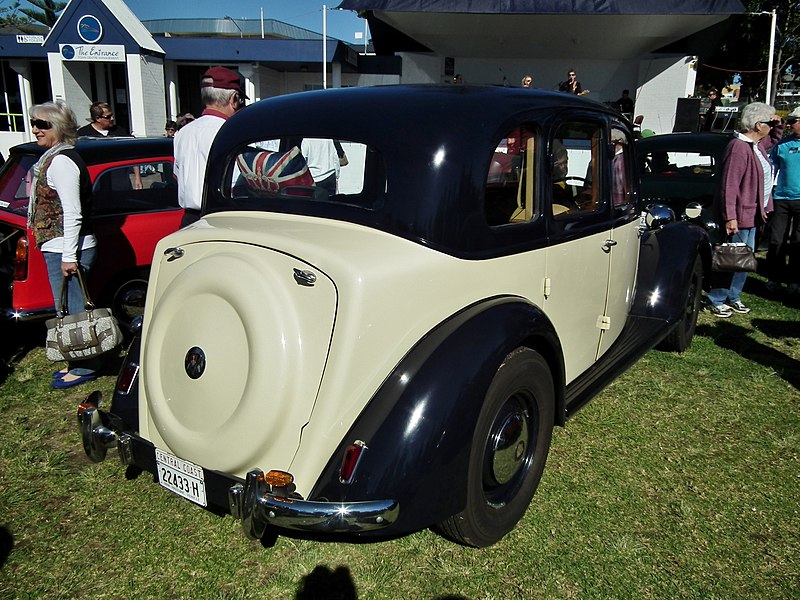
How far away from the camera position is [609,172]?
365 cm

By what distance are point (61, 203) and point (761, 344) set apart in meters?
5.39

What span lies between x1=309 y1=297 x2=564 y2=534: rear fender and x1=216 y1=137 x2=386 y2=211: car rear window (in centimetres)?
82

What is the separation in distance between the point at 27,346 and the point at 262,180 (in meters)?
3.37

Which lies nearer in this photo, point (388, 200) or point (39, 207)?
point (388, 200)

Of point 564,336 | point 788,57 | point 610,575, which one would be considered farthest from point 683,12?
point 788,57

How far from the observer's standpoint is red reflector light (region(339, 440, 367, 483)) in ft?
7.14

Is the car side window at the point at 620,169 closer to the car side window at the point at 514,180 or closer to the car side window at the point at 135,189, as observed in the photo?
the car side window at the point at 514,180

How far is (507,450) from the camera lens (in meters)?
2.71

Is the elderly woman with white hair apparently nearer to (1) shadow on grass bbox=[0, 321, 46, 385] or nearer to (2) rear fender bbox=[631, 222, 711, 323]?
(2) rear fender bbox=[631, 222, 711, 323]

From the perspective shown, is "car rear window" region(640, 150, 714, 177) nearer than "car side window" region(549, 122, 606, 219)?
No

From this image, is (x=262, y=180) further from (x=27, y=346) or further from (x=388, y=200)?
(x=27, y=346)

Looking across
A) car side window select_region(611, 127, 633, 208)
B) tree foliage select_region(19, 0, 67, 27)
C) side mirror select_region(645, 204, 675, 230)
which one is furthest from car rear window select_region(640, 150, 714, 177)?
tree foliage select_region(19, 0, 67, 27)

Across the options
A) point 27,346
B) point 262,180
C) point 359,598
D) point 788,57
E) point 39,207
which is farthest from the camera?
point 788,57

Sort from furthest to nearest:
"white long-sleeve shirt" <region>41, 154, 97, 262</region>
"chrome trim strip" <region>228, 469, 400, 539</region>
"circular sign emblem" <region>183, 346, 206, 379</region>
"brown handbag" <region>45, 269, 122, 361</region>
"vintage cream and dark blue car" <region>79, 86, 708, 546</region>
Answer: "white long-sleeve shirt" <region>41, 154, 97, 262</region> < "brown handbag" <region>45, 269, 122, 361</region> < "circular sign emblem" <region>183, 346, 206, 379</region> < "vintage cream and dark blue car" <region>79, 86, 708, 546</region> < "chrome trim strip" <region>228, 469, 400, 539</region>
